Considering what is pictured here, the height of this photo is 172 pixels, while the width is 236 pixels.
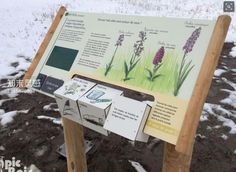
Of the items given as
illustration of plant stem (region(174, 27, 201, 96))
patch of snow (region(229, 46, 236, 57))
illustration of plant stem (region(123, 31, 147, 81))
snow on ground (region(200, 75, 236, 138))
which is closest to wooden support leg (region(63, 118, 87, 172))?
illustration of plant stem (region(123, 31, 147, 81))

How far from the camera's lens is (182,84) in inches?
78.3

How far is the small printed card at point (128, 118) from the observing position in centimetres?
201

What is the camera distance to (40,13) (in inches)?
393

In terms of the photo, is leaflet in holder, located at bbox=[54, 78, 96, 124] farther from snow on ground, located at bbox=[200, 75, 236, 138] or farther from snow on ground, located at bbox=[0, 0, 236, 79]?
snow on ground, located at bbox=[0, 0, 236, 79]

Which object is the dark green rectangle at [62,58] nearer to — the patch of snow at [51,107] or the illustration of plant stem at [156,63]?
the illustration of plant stem at [156,63]

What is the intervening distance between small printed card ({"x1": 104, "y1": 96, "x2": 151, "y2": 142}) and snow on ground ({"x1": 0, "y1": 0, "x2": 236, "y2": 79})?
168 inches

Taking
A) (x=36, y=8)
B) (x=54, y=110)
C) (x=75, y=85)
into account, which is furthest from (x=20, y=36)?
(x=75, y=85)

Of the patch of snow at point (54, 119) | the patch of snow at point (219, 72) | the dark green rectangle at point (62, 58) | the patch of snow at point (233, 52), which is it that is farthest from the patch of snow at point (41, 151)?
the patch of snow at point (233, 52)

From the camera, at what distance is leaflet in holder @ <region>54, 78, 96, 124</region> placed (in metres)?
2.38

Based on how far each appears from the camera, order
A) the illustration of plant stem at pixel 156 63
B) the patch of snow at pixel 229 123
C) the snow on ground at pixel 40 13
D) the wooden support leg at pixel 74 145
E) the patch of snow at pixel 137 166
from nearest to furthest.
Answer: the illustration of plant stem at pixel 156 63 → the wooden support leg at pixel 74 145 → the patch of snow at pixel 137 166 → the patch of snow at pixel 229 123 → the snow on ground at pixel 40 13

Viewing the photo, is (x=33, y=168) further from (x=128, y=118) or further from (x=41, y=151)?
(x=128, y=118)

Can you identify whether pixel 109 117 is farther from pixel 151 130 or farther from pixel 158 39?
pixel 158 39

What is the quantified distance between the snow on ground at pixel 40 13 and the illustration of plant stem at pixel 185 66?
14.9 feet

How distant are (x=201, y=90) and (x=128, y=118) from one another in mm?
482
